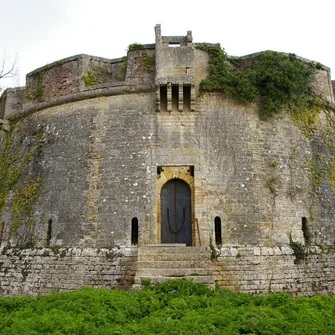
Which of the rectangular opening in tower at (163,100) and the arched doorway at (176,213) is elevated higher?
the rectangular opening in tower at (163,100)

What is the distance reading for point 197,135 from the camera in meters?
11.8

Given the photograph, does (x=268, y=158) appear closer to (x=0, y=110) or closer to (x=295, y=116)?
(x=295, y=116)

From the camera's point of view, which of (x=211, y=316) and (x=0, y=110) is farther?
(x=0, y=110)

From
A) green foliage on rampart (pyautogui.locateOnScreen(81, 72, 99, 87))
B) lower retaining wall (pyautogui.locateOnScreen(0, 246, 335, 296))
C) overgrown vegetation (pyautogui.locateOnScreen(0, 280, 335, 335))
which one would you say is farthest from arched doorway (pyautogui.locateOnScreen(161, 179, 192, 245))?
green foliage on rampart (pyautogui.locateOnScreen(81, 72, 99, 87))

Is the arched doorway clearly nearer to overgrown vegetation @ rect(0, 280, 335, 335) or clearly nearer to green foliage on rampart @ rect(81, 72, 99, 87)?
overgrown vegetation @ rect(0, 280, 335, 335)

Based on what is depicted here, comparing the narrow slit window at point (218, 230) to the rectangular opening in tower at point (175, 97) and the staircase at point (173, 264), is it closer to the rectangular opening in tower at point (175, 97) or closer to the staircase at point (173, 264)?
the staircase at point (173, 264)

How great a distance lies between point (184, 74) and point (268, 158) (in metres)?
3.80

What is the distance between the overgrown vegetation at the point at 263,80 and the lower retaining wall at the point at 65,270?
19.6 feet

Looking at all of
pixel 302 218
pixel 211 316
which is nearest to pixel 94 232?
pixel 211 316

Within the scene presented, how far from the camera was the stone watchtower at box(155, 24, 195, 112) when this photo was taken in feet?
38.5

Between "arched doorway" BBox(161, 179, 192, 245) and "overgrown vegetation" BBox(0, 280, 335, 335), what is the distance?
3.33 m

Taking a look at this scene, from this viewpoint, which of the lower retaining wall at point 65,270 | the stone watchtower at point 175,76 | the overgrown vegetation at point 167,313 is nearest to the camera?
the overgrown vegetation at point 167,313

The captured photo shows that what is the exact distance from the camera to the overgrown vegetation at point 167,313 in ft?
18.9

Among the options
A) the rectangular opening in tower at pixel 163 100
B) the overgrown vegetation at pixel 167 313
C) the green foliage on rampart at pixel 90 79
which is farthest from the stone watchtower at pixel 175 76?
the overgrown vegetation at pixel 167 313
